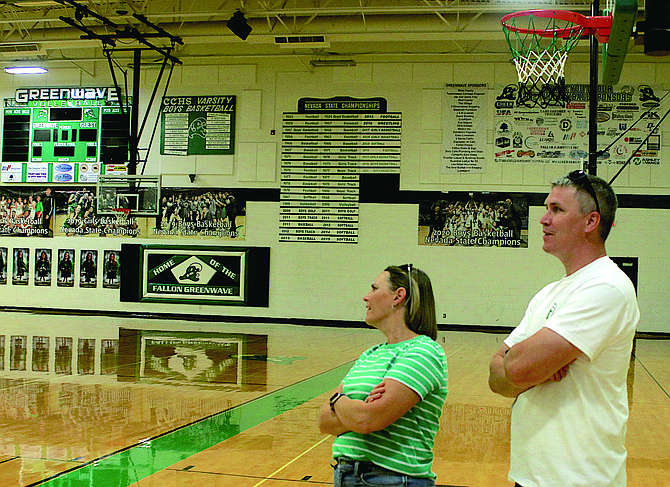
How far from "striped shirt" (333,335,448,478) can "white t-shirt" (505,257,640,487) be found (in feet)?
1.12

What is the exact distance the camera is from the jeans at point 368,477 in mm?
2211

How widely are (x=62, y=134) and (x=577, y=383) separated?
1816 cm

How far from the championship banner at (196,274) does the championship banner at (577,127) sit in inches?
244

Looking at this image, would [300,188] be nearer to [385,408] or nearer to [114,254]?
[114,254]

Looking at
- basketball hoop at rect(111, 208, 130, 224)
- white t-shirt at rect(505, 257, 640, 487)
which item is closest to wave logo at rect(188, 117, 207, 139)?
basketball hoop at rect(111, 208, 130, 224)

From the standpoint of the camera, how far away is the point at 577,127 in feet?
54.0

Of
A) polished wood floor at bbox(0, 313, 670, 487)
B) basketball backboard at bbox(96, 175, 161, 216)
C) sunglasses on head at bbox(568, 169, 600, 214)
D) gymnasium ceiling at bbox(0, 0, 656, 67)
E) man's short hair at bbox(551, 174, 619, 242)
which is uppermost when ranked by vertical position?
gymnasium ceiling at bbox(0, 0, 656, 67)

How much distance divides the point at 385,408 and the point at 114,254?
16742 mm

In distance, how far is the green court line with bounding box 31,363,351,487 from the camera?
434 cm

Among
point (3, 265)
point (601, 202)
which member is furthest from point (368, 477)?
point (3, 265)

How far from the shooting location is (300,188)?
17141 mm

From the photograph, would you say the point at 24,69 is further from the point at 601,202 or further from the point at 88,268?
the point at 601,202

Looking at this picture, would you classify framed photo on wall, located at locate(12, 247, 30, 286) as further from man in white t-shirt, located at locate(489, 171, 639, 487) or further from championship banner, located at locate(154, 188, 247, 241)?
man in white t-shirt, located at locate(489, 171, 639, 487)

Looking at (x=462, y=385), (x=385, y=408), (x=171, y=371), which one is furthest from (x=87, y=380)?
(x=385, y=408)
